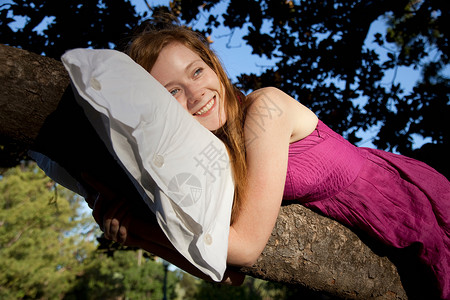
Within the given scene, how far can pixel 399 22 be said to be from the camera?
6.16 metres

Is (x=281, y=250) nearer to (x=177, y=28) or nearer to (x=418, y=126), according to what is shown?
(x=177, y=28)

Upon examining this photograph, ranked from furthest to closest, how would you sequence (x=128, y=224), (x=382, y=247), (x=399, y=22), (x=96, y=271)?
(x=96, y=271), (x=399, y=22), (x=382, y=247), (x=128, y=224)

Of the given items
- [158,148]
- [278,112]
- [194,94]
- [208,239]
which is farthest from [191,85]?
[208,239]

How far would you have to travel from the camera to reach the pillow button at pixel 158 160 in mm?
1184

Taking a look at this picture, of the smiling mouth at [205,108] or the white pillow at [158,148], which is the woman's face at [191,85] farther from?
the white pillow at [158,148]

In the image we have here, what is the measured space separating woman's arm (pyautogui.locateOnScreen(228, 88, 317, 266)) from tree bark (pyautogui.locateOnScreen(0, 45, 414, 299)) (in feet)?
0.72

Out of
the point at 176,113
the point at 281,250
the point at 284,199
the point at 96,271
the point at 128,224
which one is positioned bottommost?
the point at 96,271

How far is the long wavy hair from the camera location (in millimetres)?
1482

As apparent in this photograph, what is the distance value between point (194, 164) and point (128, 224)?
0.47m

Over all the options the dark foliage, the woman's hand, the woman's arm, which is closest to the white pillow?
the woman's arm

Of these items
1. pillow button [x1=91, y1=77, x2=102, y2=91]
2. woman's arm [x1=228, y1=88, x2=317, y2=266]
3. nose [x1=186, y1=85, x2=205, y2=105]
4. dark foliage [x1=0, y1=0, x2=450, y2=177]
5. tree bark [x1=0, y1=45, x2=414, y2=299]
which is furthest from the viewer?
dark foliage [x1=0, y1=0, x2=450, y2=177]

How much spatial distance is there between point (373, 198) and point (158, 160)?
127cm

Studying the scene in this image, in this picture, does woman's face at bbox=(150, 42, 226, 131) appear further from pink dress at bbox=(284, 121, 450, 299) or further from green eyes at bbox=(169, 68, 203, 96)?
pink dress at bbox=(284, 121, 450, 299)

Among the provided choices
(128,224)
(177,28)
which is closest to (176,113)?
(128,224)
